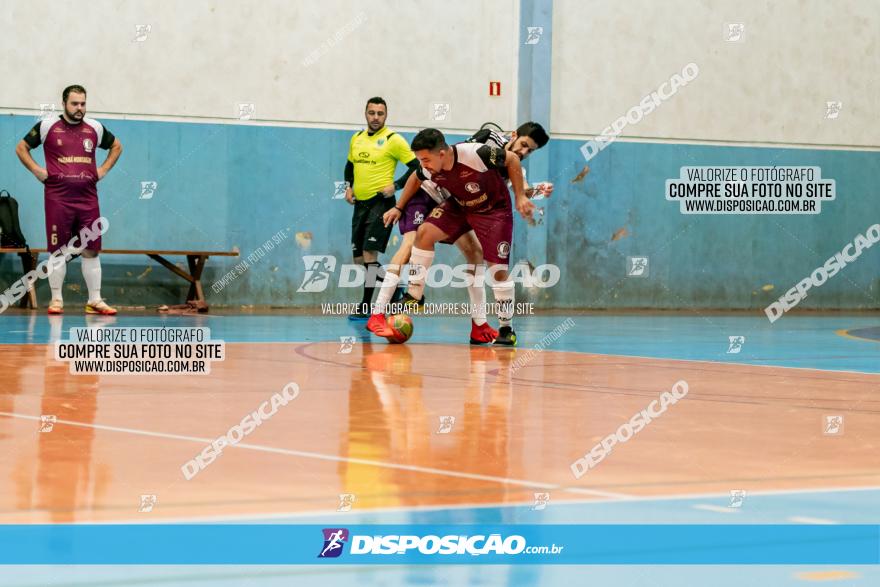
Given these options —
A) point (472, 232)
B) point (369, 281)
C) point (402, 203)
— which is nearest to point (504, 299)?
point (472, 232)

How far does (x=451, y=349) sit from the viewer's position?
1077 cm

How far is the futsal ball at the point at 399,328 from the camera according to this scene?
36.8 feet

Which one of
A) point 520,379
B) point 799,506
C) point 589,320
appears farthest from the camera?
point 589,320

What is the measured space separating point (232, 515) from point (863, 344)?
10.0m

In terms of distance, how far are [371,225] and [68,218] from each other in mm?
3415

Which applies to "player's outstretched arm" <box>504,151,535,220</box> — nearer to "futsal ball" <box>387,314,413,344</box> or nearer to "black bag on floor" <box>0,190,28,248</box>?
"futsal ball" <box>387,314,413,344</box>

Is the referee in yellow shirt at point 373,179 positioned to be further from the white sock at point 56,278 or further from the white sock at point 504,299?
the white sock at point 504,299

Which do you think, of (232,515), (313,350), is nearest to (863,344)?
(313,350)

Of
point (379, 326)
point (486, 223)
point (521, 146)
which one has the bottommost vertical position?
point (379, 326)

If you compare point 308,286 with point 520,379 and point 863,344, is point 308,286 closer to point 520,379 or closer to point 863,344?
point 863,344

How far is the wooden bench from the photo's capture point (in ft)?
53.6

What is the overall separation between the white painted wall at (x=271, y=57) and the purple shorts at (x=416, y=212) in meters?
4.53

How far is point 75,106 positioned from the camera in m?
14.5

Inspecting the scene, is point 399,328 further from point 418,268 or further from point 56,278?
point 56,278
